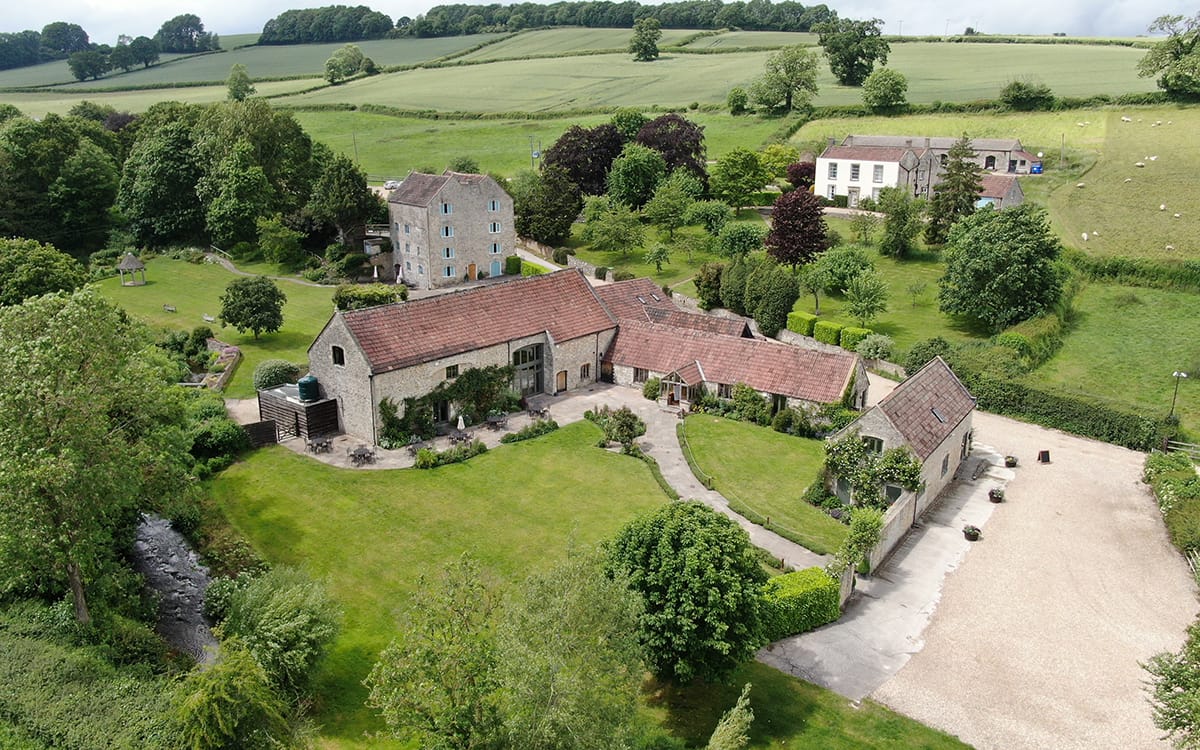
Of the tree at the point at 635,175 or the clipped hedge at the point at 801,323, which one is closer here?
the clipped hedge at the point at 801,323

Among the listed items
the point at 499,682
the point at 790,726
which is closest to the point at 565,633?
the point at 499,682

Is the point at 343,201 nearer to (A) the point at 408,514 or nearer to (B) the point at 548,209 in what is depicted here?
(B) the point at 548,209

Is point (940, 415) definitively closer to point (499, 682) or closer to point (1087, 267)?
point (499, 682)

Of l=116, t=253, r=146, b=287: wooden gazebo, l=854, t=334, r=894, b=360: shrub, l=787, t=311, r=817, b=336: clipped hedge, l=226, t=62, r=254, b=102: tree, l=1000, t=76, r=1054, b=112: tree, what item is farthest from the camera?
l=226, t=62, r=254, b=102: tree

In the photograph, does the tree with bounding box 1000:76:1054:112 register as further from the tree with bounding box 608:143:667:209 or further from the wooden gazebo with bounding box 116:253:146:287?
the wooden gazebo with bounding box 116:253:146:287

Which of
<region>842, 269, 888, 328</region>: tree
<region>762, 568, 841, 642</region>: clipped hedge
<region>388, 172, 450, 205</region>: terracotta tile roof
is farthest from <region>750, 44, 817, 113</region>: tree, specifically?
<region>762, 568, 841, 642</region>: clipped hedge

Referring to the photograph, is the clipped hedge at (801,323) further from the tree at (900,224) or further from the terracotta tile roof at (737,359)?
the tree at (900,224)

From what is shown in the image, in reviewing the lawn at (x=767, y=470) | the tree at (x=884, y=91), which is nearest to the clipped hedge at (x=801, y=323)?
the lawn at (x=767, y=470)
